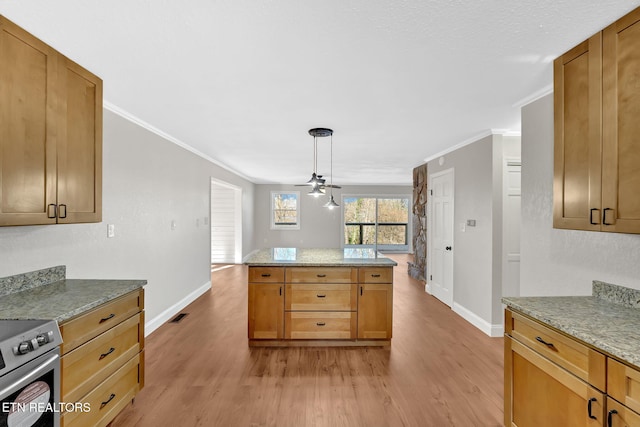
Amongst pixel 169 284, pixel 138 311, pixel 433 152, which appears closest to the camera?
pixel 138 311

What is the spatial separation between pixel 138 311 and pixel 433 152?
4322 millimetres

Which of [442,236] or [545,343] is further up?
[442,236]

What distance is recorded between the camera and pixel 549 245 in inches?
92.9

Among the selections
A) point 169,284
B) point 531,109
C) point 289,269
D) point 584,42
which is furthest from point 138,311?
point 531,109

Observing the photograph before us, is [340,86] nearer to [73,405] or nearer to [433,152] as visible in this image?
[73,405]

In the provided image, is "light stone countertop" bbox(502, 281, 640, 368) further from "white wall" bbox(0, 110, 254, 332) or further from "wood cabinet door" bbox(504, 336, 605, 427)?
"white wall" bbox(0, 110, 254, 332)

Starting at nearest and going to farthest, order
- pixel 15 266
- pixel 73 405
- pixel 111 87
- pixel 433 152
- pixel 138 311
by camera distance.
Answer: pixel 73 405 < pixel 15 266 < pixel 138 311 < pixel 111 87 < pixel 433 152

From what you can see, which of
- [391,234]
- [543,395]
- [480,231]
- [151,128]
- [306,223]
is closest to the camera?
[543,395]

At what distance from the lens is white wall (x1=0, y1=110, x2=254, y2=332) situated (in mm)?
2227

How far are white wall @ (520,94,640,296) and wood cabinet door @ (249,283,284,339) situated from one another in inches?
87.4

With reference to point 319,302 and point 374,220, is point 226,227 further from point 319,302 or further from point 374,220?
point 319,302

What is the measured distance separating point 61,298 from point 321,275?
2.02 metres

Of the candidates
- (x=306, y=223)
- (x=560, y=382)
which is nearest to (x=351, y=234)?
(x=306, y=223)

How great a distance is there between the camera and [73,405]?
157 centimetres
